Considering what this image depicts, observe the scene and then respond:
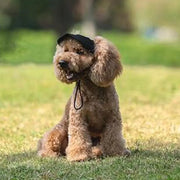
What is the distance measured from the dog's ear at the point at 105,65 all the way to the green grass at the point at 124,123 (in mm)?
832

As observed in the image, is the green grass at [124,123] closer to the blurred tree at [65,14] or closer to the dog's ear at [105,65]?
the dog's ear at [105,65]

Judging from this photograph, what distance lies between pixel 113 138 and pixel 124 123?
8.31 feet

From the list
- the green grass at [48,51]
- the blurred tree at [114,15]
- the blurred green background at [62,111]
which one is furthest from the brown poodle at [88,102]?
the blurred tree at [114,15]

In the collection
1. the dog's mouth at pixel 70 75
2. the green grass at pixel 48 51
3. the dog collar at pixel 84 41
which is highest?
the dog collar at pixel 84 41

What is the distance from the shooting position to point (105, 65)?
6547 millimetres

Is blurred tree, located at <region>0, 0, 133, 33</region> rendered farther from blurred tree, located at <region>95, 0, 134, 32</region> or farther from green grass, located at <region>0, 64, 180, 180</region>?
green grass, located at <region>0, 64, 180, 180</region>

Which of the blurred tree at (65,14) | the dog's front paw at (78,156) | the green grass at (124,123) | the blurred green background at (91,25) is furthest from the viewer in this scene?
the blurred tree at (65,14)

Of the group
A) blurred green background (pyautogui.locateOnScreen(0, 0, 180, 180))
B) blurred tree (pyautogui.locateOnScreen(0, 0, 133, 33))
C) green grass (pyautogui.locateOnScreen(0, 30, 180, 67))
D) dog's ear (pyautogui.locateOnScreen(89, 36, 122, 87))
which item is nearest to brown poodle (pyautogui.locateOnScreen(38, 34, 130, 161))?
dog's ear (pyautogui.locateOnScreen(89, 36, 122, 87))

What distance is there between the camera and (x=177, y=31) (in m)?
48.2

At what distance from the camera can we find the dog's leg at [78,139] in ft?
22.0

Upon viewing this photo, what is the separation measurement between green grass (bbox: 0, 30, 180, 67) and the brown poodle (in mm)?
17069

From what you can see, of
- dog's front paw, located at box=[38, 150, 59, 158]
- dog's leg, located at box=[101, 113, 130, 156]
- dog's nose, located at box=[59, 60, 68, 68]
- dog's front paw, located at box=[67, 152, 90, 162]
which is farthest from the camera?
dog's front paw, located at box=[38, 150, 59, 158]

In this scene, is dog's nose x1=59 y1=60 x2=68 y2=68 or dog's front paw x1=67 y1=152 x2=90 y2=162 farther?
dog's front paw x1=67 y1=152 x2=90 y2=162

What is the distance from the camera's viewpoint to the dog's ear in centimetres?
654
